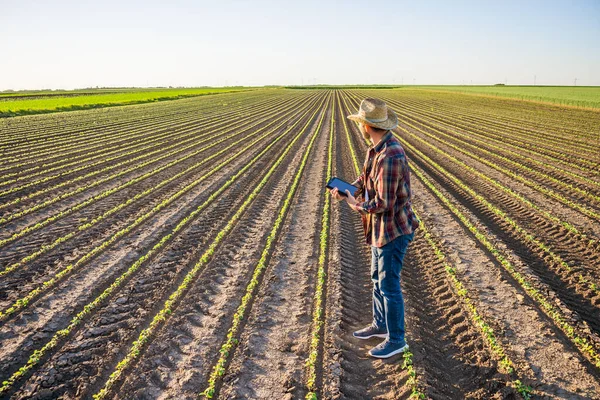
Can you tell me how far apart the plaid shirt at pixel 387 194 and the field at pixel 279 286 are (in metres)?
1.48

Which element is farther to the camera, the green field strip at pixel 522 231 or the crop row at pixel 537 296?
the green field strip at pixel 522 231

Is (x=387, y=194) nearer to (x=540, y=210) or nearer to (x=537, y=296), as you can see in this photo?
(x=537, y=296)

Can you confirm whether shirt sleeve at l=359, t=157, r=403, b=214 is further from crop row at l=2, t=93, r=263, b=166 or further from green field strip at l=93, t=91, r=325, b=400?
crop row at l=2, t=93, r=263, b=166

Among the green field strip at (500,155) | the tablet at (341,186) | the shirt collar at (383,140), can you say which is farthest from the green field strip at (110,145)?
the green field strip at (500,155)

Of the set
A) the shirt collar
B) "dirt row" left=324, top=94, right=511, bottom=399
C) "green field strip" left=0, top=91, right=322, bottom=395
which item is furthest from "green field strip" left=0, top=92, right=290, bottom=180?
the shirt collar

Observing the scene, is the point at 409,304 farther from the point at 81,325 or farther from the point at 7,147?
the point at 7,147

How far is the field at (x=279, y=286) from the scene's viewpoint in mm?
4059

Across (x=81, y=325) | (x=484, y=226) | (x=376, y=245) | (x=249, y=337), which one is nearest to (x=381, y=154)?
(x=376, y=245)

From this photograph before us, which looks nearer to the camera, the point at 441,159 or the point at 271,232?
the point at 271,232

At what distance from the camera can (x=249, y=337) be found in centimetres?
469

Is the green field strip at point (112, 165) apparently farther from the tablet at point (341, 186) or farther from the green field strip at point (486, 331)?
the green field strip at point (486, 331)

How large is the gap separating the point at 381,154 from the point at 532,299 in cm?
346

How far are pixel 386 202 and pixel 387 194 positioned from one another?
7 centimetres

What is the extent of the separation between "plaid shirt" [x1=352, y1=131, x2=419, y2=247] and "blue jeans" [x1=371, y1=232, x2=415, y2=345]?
4.3 inches
